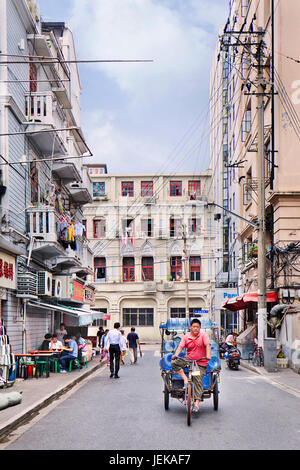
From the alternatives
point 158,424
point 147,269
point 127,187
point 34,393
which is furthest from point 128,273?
point 158,424

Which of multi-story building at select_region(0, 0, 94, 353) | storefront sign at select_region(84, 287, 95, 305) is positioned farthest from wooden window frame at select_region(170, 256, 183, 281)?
multi-story building at select_region(0, 0, 94, 353)

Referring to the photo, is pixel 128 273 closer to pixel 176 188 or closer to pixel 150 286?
pixel 150 286

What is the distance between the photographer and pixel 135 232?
60.6 metres

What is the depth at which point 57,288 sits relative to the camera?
82.5 ft

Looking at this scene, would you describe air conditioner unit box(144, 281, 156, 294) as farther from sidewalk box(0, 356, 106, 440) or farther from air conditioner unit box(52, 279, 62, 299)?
sidewalk box(0, 356, 106, 440)

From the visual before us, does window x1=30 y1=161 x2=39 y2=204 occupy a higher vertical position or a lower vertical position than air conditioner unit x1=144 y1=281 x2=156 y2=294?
higher

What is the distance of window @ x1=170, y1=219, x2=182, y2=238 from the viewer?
198ft

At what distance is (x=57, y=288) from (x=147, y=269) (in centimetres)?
3535

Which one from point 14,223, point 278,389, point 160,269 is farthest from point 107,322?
point 278,389

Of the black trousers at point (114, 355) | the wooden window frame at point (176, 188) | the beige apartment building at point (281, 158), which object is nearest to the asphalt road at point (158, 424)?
the black trousers at point (114, 355)

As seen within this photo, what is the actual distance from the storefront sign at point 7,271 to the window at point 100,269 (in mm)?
41602

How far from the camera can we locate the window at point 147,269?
197 feet

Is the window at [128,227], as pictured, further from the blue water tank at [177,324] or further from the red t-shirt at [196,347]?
the red t-shirt at [196,347]

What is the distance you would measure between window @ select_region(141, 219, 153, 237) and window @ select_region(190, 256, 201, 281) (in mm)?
4929
